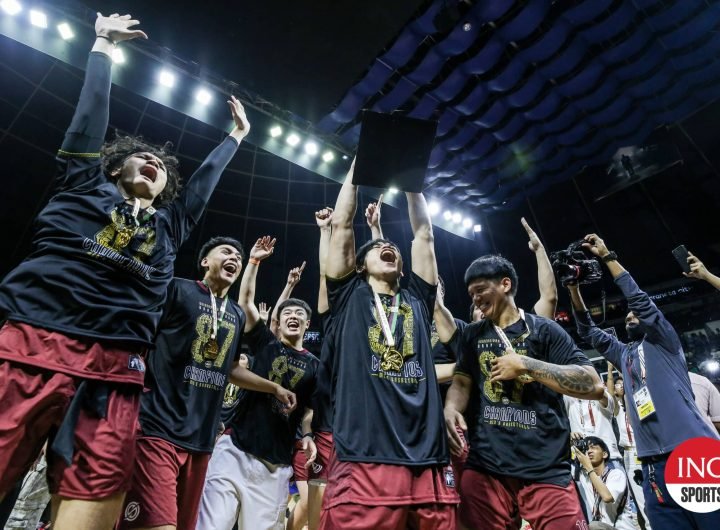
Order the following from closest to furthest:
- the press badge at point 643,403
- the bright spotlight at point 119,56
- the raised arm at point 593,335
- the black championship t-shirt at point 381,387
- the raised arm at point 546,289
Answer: the black championship t-shirt at point 381,387
the press badge at point 643,403
the raised arm at point 546,289
the raised arm at point 593,335
the bright spotlight at point 119,56

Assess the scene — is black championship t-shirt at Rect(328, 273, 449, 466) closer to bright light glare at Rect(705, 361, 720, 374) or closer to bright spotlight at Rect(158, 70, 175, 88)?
bright spotlight at Rect(158, 70, 175, 88)

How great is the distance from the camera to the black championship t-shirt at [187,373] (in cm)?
205

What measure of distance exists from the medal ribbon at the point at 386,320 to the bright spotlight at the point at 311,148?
20.6 ft

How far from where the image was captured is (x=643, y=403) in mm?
2764

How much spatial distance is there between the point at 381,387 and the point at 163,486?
3.77 feet

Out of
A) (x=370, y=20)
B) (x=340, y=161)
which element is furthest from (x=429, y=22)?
(x=340, y=161)

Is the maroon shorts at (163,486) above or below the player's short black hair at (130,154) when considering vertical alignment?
below

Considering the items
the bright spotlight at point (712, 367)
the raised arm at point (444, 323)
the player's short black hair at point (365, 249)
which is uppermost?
the bright spotlight at point (712, 367)

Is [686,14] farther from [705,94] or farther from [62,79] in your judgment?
[62,79]

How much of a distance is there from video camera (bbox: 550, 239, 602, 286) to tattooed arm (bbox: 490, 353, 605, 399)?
143 centimetres

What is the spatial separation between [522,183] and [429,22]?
546cm

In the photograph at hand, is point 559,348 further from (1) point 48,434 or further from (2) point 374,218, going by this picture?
(1) point 48,434

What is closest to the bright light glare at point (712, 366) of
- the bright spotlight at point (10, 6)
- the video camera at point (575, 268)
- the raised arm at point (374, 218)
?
the video camera at point (575, 268)

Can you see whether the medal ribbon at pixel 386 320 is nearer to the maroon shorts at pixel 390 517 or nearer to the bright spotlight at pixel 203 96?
the maroon shorts at pixel 390 517
